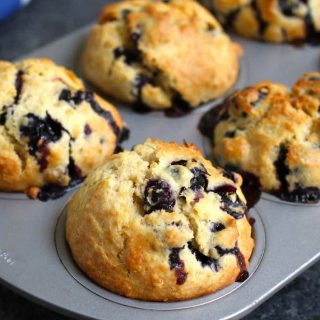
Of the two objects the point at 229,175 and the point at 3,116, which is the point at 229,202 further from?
the point at 3,116

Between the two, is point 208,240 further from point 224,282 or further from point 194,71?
point 194,71

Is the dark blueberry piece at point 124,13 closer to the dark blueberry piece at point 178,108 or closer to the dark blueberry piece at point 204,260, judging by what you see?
the dark blueberry piece at point 178,108

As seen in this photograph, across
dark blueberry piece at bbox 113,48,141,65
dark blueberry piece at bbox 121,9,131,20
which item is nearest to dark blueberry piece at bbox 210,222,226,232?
dark blueberry piece at bbox 113,48,141,65

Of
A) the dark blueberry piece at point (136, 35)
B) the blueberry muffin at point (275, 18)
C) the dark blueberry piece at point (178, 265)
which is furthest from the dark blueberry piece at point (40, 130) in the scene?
the blueberry muffin at point (275, 18)

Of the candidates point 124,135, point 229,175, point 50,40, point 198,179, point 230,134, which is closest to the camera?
point 198,179

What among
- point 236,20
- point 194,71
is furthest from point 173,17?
point 236,20

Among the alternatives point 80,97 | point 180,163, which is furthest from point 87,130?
point 180,163
